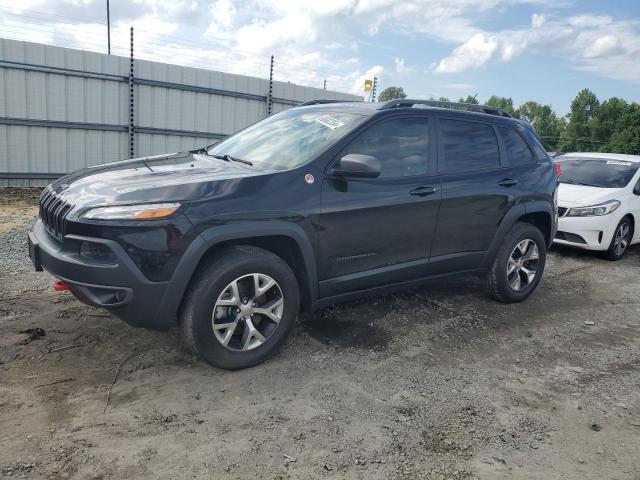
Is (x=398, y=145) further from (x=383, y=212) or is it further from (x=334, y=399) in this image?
(x=334, y=399)

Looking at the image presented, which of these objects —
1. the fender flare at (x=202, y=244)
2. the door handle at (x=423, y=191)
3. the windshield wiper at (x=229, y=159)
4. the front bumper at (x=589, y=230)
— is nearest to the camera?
the fender flare at (x=202, y=244)

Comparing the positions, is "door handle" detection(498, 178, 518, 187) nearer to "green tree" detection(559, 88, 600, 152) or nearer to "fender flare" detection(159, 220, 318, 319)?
"fender flare" detection(159, 220, 318, 319)

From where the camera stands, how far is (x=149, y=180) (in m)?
3.35

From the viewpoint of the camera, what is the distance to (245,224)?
129 inches

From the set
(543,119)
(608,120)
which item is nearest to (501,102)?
(543,119)

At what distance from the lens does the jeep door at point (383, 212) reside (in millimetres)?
3703

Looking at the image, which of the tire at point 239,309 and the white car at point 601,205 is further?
the white car at point 601,205

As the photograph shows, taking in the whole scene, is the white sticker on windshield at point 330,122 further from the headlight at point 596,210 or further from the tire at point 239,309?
the headlight at point 596,210

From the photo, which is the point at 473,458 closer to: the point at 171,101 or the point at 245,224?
the point at 245,224

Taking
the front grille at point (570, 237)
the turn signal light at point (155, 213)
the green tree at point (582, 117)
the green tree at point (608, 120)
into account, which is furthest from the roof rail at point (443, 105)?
the green tree at point (582, 117)

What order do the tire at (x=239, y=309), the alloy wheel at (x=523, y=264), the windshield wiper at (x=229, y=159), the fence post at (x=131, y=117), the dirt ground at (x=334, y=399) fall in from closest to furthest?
1. the dirt ground at (x=334, y=399)
2. the tire at (x=239, y=309)
3. the windshield wiper at (x=229, y=159)
4. the alloy wheel at (x=523, y=264)
5. the fence post at (x=131, y=117)

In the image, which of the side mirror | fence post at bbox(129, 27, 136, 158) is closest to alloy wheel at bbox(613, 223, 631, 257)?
the side mirror

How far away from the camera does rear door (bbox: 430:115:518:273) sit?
4391 millimetres

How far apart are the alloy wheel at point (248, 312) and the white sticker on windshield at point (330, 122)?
1.33m
